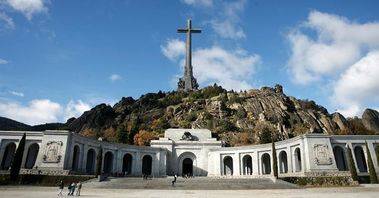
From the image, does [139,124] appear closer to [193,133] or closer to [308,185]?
[193,133]

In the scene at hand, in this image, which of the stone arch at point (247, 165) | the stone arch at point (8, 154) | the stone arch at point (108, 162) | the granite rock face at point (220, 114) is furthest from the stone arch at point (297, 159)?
the stone arch at point (8, 154)

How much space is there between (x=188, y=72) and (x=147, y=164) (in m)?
57.4

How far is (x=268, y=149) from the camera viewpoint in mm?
51656

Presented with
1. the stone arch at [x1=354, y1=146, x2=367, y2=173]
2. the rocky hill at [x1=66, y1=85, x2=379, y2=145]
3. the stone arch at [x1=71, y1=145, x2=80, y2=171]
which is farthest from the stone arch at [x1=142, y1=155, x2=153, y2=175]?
the stone arch at [x1=354, y1=146, x2=367, y2=173]

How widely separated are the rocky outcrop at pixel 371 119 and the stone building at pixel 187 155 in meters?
57.5

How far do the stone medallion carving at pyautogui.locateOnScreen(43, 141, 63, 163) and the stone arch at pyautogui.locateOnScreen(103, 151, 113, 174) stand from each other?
10.5m

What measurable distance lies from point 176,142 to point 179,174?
19.4ft

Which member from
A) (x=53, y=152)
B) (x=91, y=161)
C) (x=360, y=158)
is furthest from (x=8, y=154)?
(x=360, y=158)

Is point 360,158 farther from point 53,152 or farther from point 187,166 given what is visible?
point 53,152

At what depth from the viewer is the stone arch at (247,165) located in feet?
181

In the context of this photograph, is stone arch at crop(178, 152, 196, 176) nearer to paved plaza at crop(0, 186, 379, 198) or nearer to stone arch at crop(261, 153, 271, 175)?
stone arch at crop(261, 153, 271, 175)

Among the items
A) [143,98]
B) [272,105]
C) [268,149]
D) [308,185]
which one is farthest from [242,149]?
[143,98]

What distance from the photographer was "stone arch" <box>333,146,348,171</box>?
46875 millimetres

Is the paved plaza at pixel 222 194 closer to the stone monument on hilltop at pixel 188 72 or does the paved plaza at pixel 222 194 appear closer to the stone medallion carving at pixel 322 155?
the stone medallion carving at pixel 322 155
